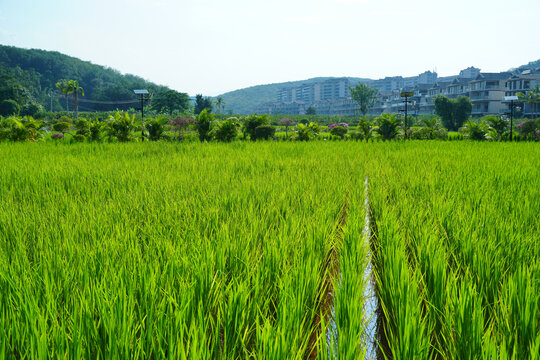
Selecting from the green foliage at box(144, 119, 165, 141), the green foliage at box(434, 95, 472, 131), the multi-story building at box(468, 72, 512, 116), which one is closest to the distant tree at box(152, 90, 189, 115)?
the green foliage at box(434, 95, 472, 131)

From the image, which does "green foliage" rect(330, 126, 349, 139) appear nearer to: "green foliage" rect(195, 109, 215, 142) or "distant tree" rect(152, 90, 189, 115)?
"green foliage" rect(195, 109, 215, 142)

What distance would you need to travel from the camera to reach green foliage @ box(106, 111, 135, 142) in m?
11.3

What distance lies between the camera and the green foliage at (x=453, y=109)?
35.6 meters

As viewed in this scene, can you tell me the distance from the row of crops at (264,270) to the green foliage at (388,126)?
965 centimetres

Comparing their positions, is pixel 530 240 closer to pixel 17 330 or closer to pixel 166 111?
pixel 17 330

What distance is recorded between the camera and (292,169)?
5.25 metres

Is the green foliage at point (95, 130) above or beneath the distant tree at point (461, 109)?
beneath

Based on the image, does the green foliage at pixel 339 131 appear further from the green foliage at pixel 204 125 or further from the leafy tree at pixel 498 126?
the green foliage at pixel 204 125

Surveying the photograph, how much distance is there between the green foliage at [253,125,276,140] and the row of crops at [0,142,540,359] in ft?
29.1

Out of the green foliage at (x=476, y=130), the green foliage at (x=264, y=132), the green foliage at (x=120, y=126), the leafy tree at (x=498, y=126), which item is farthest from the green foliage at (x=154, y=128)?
the leafy tree at (x=498, y=126)

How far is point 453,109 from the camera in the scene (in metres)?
36.4

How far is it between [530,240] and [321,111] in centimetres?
12375

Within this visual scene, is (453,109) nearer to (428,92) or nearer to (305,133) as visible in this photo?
(305,133)

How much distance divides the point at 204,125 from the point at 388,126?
741 centimetres
